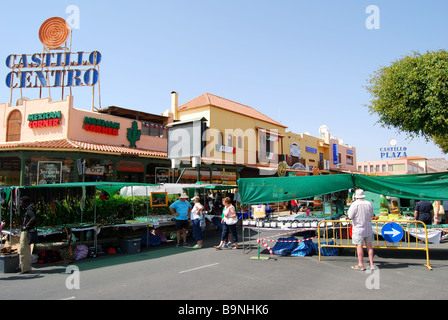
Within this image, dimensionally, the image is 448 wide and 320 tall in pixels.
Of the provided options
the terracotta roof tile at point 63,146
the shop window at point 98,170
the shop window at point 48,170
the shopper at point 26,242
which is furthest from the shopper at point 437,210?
the shop window at point 48,170

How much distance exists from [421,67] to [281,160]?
18529 millimetres

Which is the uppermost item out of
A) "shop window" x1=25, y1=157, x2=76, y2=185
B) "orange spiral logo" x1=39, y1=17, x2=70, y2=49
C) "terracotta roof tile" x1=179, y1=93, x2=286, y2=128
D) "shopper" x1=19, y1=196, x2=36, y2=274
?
"orange spiral logo" x1=39, y1=17, x2=70, y2=49

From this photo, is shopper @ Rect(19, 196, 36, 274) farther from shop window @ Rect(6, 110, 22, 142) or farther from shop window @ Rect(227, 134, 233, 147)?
shop window @ Rect(227, 134, 233, 147)

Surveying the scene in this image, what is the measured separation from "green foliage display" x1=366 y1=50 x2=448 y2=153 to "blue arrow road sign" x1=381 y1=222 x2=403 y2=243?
10.4 meters

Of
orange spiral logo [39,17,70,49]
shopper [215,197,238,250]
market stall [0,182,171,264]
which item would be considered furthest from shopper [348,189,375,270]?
orange spiral logo [39,17,70,49]

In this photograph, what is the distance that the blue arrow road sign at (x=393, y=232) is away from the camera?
331 inches

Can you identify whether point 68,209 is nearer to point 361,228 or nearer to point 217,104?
point 361,228

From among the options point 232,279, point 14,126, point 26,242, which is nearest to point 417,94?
point 232,279

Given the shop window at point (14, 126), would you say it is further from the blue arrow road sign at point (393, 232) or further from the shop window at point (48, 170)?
the blue arrow road sign at point (393, 232)

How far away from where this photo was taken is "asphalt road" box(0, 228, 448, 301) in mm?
6023

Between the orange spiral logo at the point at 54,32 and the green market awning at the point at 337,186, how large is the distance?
19.5m

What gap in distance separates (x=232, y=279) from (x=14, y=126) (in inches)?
745

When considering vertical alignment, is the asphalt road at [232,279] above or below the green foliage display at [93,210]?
below

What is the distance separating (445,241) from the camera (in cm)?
1187
